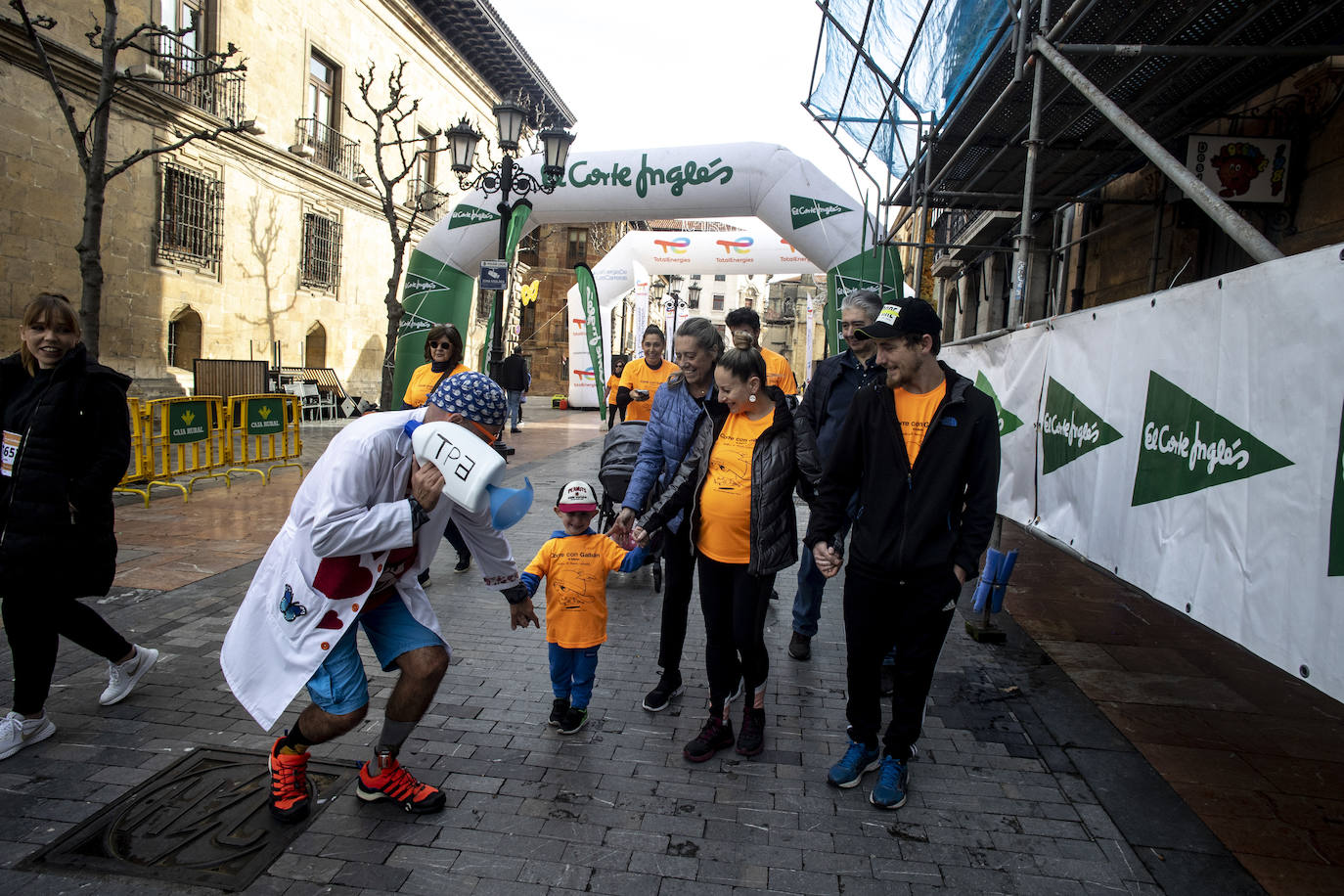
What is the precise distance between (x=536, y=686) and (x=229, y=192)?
16.6m

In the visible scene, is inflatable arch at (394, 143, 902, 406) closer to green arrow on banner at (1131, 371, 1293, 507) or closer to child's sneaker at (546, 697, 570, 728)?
green arrow on banner at (1131, 371, 1293, 507)

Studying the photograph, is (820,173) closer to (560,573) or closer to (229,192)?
(560,573)

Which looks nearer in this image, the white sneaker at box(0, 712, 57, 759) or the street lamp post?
the white sneaker at box(0, 712, 57, 759)

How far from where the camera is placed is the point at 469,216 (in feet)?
43.4

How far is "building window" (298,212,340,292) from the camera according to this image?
20.1 meters

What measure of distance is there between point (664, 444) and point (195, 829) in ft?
7.85

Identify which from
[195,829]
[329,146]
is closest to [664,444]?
[195,829]

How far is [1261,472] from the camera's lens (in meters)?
2.71

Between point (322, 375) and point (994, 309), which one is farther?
point (322, 375)

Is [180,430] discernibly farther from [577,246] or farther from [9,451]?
[577,246]

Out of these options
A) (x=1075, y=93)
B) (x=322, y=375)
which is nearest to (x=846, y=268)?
(x=1075, y=93)

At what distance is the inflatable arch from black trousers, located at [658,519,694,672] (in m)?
7.27

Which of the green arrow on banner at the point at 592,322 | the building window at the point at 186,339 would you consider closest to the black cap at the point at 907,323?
the green arrow on banner at the point at 592,322

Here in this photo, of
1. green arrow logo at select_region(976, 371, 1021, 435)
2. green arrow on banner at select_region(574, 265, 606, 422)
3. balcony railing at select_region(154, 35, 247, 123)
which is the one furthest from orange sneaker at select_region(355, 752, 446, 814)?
green arrow on banner at select_region(574, 265, 606, 422)
